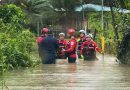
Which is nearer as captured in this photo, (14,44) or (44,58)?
(14,44)

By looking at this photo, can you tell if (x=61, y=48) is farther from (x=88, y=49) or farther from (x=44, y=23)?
(x=44, y=23)

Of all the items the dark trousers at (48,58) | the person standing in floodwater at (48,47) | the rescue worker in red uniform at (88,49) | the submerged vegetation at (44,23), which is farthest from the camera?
the rescue worker in red uniform at (88,49)

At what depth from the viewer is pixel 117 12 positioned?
2053 cm

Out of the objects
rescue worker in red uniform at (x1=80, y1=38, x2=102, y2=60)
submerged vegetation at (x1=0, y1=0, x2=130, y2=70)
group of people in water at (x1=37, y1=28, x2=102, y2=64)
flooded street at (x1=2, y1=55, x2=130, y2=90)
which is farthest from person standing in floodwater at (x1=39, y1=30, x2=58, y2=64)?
flooded street at (x1=2, y1=55, x2=130, y2=90)

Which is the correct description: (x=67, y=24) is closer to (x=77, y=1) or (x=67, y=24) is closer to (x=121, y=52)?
(x=77, y=1)

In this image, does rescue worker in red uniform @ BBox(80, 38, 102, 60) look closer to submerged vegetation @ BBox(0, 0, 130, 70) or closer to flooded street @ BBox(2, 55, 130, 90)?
submerged vegetation @ BBox(0, 0, 130, 70)

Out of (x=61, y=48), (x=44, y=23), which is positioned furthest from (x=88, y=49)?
(x=44, y=23)

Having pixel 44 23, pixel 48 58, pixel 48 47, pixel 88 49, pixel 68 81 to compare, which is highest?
pixel 44 23

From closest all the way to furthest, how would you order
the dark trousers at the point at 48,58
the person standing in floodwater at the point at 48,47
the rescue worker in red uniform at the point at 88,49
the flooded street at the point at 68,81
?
the flooded street at the point at 68,81 < the dark trousers at the point at 48,58 < the person standing in floodwater at the point at 48,47 < the rescue worker in red uniform at the point at 88,49

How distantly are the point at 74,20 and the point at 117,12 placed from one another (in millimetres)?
31447

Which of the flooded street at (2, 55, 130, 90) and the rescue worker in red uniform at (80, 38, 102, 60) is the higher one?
the rescue worker in red uniform at (80, 38, 102, 60)

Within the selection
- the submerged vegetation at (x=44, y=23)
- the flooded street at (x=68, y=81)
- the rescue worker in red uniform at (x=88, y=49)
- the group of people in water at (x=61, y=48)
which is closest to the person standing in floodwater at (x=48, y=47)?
the group of people in water at (x=61, y=48)

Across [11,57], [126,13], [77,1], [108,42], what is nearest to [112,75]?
[11,57]

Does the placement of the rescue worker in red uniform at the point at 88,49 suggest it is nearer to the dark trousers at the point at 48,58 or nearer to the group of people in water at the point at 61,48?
the group of people in water at the point at 61,48
